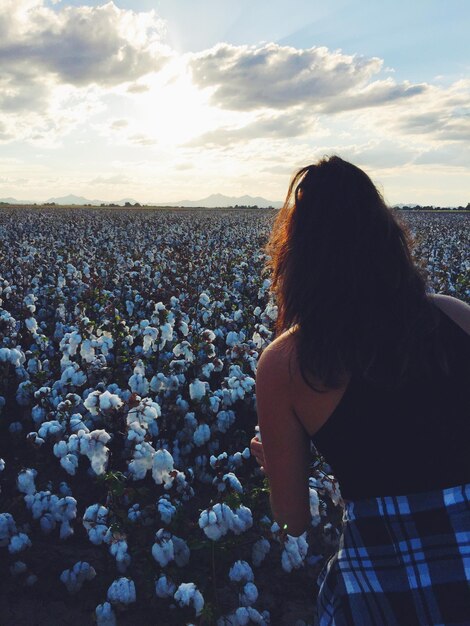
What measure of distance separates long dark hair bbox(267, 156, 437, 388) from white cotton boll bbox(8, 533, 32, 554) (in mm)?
3149

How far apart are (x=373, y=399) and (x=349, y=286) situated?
1.26ft

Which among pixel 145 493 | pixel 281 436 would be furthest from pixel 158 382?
pixel 281 436

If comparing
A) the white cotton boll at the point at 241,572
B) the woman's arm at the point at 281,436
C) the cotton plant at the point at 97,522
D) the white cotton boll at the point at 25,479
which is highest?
the woman's arm at the point at 281,436

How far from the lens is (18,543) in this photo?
3.90 meters

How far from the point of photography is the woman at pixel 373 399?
165 centimetres

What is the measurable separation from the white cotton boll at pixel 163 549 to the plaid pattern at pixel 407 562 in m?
1.77

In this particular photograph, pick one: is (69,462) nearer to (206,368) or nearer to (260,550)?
(260,550)

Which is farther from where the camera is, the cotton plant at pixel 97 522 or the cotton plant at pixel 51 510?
the cotton plant at pixel 51 510

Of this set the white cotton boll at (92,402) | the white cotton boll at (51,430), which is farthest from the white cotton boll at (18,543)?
the white cotton boll at (92,402)

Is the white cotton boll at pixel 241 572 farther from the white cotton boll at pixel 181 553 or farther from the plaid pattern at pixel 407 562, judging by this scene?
the plaid pattern at pixel 407 562

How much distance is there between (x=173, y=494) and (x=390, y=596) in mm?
2923

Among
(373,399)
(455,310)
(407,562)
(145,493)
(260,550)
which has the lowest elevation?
(260,550)

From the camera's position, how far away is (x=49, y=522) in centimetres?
418

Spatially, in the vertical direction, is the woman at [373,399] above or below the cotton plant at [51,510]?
above
